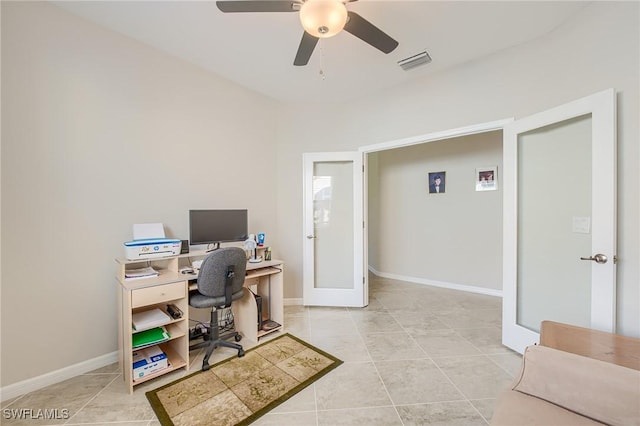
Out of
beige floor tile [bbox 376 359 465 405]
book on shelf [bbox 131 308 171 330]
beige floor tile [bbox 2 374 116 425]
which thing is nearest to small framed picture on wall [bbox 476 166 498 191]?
beige floor tile [bbox 376 359 465 405]

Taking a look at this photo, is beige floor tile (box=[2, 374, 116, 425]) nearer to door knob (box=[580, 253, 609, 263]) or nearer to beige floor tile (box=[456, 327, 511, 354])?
beige floor tile (box=[456, 327, 511, 354])

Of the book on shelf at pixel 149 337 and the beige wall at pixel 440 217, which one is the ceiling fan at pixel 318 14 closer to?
the book on shelf at pixel 149 337

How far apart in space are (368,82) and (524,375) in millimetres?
2970

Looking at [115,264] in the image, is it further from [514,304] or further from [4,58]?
[514,304]

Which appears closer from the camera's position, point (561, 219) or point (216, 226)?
point (561, 219)

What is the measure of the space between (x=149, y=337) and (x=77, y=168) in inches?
56.9

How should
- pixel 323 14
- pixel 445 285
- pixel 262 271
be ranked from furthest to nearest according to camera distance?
pixel 445 285 → pixel 262 271 → pixel 323 14

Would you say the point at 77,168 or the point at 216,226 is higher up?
the point at 77,168

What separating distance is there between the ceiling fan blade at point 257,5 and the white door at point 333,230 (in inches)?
78.9

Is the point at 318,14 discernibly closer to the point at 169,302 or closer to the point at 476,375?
the point at 169,302

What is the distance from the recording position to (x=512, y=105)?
7.47ft

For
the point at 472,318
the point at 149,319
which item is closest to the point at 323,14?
the point at 149,319

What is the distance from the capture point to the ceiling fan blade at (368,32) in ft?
5.02

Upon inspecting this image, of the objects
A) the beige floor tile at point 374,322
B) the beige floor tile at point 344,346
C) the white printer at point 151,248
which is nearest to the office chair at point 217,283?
the white printer at point 151,248
